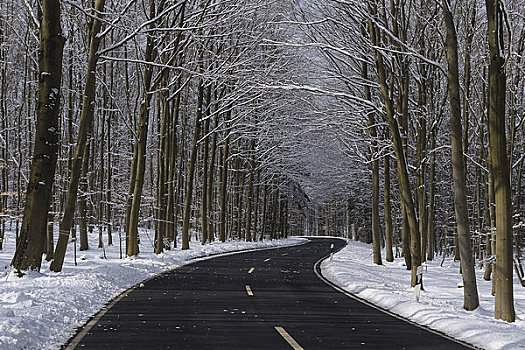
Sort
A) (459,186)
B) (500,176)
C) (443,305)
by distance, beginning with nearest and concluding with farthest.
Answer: (500,176)
(459,186)
(443,305)

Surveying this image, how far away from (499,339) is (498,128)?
16.3 ft

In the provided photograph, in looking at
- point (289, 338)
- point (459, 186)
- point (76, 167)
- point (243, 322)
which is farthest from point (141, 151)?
point (289, 338)

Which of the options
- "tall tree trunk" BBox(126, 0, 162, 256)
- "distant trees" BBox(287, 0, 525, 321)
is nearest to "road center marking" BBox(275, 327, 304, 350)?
"distant trees" BBox(287, 0, 525, 321)

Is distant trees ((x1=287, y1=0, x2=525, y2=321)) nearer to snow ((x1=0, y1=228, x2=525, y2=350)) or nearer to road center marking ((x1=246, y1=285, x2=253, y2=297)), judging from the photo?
snow ((x1=0, y1=228, x2=525, y2=350))

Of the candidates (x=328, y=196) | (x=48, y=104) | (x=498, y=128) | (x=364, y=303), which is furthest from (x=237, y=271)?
(x=328, y=196)

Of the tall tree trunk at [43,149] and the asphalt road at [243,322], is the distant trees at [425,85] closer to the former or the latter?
the asphalt road at [243,322]

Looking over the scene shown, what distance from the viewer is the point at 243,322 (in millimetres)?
9695

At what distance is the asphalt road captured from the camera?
7.88m

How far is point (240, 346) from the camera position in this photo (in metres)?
7.56

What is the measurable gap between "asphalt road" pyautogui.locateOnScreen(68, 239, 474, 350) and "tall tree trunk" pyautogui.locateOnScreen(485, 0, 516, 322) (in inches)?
104

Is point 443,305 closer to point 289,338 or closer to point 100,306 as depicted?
point 289,338

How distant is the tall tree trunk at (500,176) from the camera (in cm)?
1130

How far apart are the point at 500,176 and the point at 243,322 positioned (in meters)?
6.38

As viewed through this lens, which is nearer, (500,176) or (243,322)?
(243,322)
